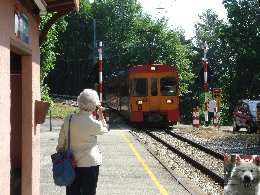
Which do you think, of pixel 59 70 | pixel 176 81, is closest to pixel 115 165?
pixel 176 81

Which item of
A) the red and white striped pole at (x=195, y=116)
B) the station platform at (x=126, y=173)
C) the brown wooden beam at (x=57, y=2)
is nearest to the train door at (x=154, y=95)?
the red and white striped pole at (x=195, y=116)

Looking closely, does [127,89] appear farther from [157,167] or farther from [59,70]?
[59,70]

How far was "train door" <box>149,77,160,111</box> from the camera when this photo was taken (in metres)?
26.9

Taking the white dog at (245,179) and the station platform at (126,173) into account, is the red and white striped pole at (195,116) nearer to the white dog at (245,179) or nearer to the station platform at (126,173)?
the station platform at (126,173)

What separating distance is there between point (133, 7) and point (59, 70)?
13547mm

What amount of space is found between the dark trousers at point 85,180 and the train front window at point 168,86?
20.9 meters

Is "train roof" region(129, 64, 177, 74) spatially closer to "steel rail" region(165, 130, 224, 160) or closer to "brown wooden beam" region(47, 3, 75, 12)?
"steel rail" region(165, 130, 224, 160)

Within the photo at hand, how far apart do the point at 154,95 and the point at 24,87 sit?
19742 millimetres

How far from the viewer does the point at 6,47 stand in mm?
5617

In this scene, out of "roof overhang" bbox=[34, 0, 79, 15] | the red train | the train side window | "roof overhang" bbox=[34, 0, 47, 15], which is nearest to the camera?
"roof overhang" bbox=[34, 0, 47, 15]

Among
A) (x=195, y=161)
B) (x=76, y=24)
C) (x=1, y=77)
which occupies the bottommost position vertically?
(x=195, y=161)

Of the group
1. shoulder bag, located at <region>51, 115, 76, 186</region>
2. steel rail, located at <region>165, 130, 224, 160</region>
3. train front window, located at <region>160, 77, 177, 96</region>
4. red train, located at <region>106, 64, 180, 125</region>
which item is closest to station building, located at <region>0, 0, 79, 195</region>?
shoulder bag, located at <region>51, 115, 76, 186</region>

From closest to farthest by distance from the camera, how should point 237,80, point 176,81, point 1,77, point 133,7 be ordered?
point 1,77 < point 176,81 < point 237,80 < point 133,7

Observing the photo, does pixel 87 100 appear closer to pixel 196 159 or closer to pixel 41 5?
pixel 41 5
